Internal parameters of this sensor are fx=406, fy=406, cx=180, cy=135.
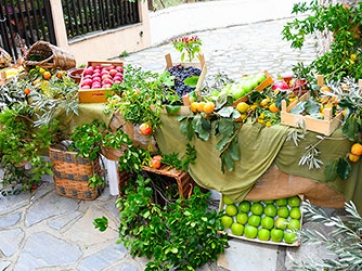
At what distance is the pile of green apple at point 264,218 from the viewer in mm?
2939

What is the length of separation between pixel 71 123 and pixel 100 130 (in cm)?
35

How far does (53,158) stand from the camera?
374 cm

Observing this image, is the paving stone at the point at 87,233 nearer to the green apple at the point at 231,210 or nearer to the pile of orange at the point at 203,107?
the green apple at the point at 231,210

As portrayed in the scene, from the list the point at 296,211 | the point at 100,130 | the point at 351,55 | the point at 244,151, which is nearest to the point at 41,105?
the point at 100,130

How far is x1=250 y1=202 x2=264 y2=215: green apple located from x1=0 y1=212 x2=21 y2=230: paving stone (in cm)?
210

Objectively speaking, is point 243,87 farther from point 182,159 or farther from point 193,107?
point 182,159

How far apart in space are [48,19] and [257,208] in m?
6.20

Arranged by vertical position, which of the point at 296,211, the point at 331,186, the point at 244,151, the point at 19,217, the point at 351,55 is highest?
the point at 351,55

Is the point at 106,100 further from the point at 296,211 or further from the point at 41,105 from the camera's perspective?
the point at 296,211

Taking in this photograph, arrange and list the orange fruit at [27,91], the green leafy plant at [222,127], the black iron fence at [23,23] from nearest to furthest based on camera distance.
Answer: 1. the green leafy plant at [222,127]
2. the orange fruit at [27,91]
3. the black iron fence at [23,23]


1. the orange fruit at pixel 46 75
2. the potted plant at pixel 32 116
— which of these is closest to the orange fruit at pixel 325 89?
the potted plant at pixel 32 116

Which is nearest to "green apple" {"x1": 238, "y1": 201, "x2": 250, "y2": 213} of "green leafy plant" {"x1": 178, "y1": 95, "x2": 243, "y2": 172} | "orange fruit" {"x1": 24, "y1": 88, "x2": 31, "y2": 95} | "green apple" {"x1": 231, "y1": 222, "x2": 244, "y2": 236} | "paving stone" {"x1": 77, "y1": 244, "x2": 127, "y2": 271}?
"green apple" {"x1": 231, "y1": 222, "x2": 244, "y2": 236}

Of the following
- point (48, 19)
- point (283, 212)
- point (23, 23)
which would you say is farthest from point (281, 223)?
point (48, 19)

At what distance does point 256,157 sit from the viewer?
112 inches
